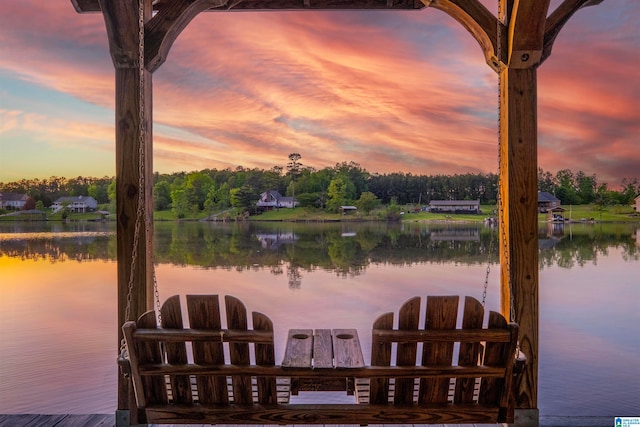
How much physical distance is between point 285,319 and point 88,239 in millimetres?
26012

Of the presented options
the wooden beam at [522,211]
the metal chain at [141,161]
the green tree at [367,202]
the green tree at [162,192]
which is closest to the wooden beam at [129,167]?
the metal chain at [141,161]

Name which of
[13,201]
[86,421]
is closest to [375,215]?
[13,201]

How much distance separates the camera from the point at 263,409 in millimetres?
2729

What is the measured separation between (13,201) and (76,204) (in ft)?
11.2

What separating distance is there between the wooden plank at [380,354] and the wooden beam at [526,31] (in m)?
1.73

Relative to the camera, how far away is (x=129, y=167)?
324 cm

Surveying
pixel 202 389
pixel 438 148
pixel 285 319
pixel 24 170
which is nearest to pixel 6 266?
pixel 24 170

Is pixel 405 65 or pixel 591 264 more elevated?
pixel 405 65

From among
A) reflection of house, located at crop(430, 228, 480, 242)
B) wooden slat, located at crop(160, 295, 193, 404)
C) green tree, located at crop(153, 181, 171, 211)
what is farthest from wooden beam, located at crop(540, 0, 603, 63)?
reflection of house, located at crop(430, 228, 480, 242)

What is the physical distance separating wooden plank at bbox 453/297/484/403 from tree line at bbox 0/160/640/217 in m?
27.8

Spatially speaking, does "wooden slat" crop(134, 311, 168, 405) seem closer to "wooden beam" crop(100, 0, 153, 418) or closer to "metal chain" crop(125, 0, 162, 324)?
"metal chain" crop(125, 0, 162, 324)

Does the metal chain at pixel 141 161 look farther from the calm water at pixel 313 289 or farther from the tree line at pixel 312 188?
the tree line at pixel 312 188

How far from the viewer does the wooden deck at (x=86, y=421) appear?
3348 millimetres

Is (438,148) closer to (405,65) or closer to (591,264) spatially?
(405,65)
